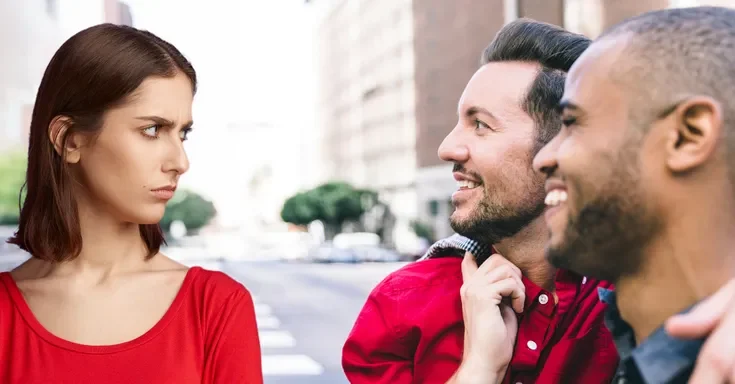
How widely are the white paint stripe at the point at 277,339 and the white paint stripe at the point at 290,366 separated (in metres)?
0.55

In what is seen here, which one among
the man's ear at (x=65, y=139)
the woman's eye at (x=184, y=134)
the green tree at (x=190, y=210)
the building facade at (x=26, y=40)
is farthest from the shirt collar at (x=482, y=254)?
the green tree at (x=190, y=210)

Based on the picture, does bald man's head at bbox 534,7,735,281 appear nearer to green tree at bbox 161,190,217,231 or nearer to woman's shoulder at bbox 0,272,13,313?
woman's shoulder at bbox 0,272,13,313

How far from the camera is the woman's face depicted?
100cm

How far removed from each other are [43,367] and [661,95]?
799mm

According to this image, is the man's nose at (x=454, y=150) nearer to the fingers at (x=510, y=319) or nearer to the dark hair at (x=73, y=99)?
the fingers at (x=510, y=319)

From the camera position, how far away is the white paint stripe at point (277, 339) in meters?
8.87

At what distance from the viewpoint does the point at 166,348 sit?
41.1 inches

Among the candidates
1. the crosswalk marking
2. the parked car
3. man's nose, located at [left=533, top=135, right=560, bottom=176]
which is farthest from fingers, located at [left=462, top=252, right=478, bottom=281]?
the parked car

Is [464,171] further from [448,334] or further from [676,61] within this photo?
[676,61]

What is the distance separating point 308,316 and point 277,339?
2439 millimetres

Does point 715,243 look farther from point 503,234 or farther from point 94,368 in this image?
point 94,368

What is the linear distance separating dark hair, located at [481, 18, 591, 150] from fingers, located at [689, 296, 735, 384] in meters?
0.41

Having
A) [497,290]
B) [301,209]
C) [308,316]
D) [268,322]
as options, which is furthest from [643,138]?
[301,209]

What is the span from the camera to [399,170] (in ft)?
94.9
